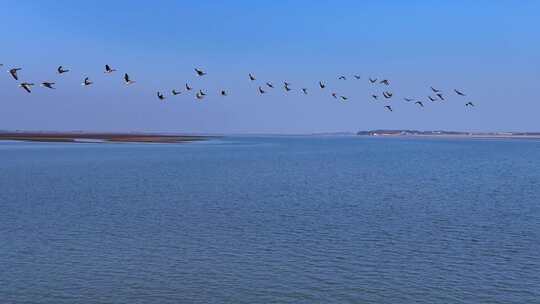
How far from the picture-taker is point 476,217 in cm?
3550

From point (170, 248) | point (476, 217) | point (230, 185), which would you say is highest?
point (230, 185)

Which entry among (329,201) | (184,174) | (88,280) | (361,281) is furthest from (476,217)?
(184,174)

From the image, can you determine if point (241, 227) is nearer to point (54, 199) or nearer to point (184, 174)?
point (54, 199)

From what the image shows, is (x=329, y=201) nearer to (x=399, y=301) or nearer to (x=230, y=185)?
(x=230, y=185)

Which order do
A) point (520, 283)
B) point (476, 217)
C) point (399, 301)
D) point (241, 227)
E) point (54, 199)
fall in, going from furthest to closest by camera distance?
point (54, 199)
point (476, 217)
point (241, 227)
point (520, 283)
point (399, 301)

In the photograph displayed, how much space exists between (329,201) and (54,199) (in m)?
19.6

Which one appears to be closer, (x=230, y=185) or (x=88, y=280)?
(x=88, y=280)

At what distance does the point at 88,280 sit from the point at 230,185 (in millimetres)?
34352

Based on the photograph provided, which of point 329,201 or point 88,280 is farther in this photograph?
point 329,201

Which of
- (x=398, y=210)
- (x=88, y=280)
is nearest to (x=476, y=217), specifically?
(x=398, y=210)

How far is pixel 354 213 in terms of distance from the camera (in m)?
36.9

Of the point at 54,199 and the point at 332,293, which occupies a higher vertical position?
the point at 54,199

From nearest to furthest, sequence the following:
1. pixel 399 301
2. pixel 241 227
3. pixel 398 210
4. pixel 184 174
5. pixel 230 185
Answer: pixel 399 301
pixel 241 227
pixel 398 210
pixel 230 185
pixel 184 174

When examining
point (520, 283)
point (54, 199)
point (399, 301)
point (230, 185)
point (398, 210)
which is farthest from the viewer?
point (230, 185)
